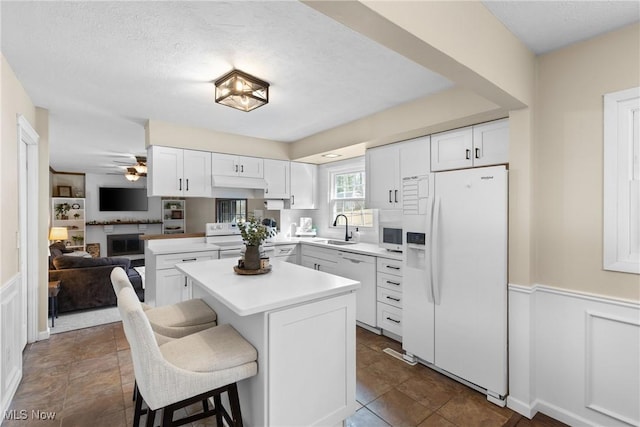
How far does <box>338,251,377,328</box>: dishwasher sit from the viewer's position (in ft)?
11.2

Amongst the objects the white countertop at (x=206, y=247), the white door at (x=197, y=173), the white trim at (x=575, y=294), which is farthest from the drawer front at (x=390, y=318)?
the white door at (x=197, y=173)

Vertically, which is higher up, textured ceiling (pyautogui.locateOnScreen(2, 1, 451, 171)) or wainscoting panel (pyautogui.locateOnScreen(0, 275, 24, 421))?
textured ceiling (pyautogui.locateOnScreen(2, 1, 451, 171))

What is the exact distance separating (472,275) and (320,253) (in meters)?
2.13

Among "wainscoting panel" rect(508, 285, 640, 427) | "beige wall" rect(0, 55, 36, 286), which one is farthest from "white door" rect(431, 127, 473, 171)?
"beige wall" rect(0, 55, 36, 286)

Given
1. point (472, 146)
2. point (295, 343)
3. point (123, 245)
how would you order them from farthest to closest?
point (123, 245) < point (472, 146) < point (295, 343)

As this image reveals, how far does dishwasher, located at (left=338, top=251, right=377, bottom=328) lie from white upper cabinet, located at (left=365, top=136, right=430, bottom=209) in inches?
25.1

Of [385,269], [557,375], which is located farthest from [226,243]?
[557,375]

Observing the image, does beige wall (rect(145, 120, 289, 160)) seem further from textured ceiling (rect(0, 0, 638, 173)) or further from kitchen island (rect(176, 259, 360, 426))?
kitchen island (rect(176, 259, 360, 426))

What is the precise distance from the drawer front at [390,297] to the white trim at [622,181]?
1679 mm

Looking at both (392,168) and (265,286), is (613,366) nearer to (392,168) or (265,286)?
(265,286)

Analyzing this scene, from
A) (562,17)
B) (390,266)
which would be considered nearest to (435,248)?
(390,266)

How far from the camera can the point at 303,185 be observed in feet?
16.3

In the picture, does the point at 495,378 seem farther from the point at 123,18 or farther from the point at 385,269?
the point at 123,18

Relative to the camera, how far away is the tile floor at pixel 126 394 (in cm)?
204
